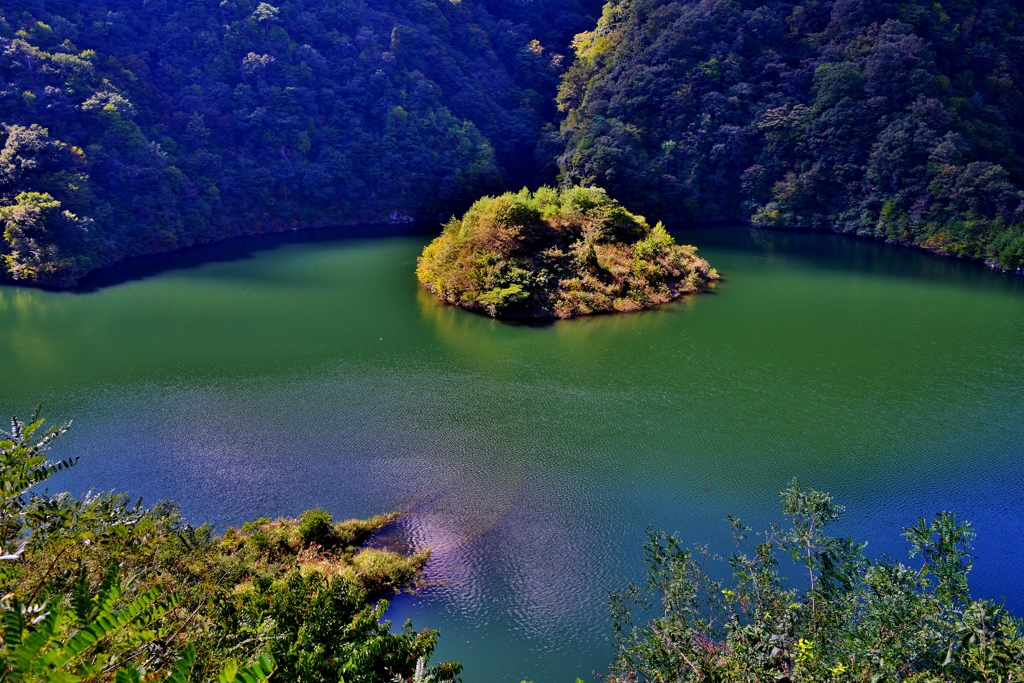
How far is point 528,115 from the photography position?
44000 millimetres

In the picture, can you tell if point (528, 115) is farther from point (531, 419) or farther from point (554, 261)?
point (531, 419)

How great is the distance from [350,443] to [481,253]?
10605 millimetres

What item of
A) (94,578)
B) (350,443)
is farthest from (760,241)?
(94,578)

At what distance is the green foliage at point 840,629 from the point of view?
180 inches

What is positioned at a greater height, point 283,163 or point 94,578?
point 283,163

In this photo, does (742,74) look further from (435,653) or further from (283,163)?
(435,653)

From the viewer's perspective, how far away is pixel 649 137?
1555 inches

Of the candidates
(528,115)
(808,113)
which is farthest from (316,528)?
(528,115)

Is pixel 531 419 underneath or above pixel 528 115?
underneath

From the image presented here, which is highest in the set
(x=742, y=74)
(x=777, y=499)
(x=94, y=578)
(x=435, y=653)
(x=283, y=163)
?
(x=742, y=74)

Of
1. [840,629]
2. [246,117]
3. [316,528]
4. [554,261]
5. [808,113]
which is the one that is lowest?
[316,528]

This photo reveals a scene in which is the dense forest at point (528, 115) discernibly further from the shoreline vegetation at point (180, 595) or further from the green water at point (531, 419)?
the shoreline vegetation at point (180, 595)

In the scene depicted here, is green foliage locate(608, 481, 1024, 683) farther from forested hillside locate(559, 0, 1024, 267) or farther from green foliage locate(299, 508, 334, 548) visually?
forested hillside locate(559, 0, 1024, 267)

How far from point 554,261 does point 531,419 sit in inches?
374
